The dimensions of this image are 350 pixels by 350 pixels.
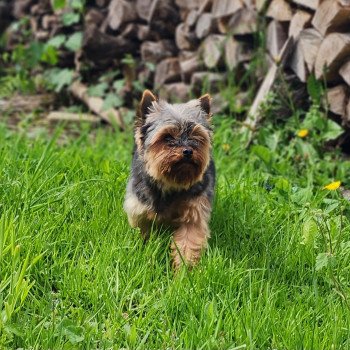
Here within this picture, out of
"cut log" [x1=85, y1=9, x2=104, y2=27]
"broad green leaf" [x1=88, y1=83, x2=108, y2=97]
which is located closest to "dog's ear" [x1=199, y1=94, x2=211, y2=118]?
"broad green leaf" [x1=88, y1=83, x2=108, y2=97]

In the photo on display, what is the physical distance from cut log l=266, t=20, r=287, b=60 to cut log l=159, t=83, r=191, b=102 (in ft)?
3.42

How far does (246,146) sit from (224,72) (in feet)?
4.11

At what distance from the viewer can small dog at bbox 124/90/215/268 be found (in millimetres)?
3943

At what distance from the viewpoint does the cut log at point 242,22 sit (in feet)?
21.8

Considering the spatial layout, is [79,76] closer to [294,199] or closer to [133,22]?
[133,22]

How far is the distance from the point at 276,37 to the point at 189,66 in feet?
3.97

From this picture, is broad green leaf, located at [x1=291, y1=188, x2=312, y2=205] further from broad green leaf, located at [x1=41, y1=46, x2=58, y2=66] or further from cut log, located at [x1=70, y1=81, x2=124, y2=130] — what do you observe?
broad green leaf, located at [x1=41, y1=46, x2=58, y2=66]

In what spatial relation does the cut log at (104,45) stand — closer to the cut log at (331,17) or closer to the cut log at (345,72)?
the cut log at (331,17)

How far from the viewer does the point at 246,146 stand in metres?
6.06

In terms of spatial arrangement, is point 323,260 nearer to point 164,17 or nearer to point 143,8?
point 164,17

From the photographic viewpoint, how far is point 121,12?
801 cm

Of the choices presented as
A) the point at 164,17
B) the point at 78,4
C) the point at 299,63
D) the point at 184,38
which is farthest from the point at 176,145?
the point at 78,4

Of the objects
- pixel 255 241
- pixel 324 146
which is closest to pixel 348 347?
pixel 255 241

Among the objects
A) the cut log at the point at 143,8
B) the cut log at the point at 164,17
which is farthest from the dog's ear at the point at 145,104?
the cut log at the point at 143,8
